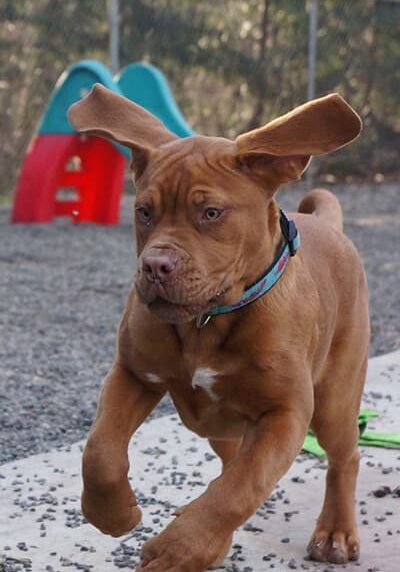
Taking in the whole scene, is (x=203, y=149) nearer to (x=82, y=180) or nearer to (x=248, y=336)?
(x=248, y=336)

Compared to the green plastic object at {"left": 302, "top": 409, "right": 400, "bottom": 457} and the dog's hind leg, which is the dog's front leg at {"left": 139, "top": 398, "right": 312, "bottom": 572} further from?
the green plastic object at {"left": 302, "top": 409, "right": 400, "bottom": 457}

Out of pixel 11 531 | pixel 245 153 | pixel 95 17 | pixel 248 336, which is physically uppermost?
pixel 95 17

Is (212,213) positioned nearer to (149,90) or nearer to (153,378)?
(153,378)

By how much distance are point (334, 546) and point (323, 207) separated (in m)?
1.47

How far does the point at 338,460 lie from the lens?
4.91 meters

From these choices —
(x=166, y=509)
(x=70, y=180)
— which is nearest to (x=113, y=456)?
(x=166, y=509)

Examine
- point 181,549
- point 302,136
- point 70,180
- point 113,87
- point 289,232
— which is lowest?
point 181,549

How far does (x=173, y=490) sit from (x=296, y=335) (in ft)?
5.18

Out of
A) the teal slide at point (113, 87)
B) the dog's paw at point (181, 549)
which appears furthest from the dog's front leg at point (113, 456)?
the teal slide at point (113, 87)

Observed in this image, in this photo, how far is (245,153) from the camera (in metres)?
4.11

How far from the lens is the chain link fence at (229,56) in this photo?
15531 mm

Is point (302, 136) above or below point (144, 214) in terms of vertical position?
above

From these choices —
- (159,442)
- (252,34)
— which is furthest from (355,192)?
(159,442)

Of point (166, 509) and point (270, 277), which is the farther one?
point (166, 509)
